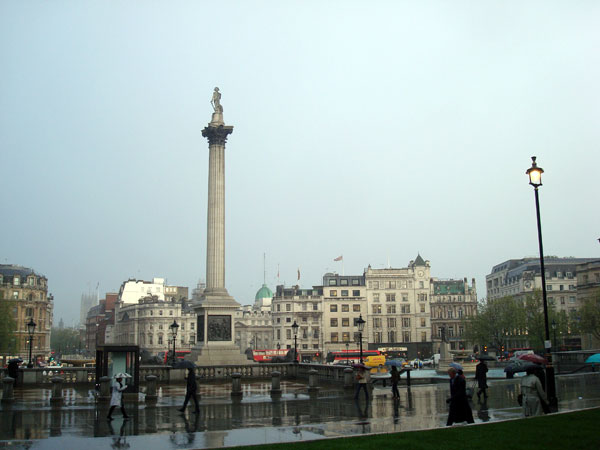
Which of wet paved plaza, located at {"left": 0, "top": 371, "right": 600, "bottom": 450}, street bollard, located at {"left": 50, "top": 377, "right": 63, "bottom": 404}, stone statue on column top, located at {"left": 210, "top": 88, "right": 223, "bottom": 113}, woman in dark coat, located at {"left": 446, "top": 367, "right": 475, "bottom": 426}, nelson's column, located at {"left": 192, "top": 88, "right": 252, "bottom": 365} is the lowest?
wet paved plaza, located at {"left": 0, "top": 371, "right": 600, "bottom": 450}

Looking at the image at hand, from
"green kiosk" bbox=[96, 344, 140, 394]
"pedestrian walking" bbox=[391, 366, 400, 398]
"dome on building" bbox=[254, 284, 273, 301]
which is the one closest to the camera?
"pedestrian walking" bbox=[391, 366, 400, 398]

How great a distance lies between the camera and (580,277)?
92.8 metres

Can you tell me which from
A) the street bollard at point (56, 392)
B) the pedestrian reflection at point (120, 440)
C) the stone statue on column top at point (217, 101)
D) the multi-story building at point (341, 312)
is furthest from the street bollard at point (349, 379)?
the multi-story building at point (341, 312)

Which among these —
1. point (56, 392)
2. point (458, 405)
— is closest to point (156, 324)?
point (56, 392)

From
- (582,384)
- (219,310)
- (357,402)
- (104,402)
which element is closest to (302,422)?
(357,402)

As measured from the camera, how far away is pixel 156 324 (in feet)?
469

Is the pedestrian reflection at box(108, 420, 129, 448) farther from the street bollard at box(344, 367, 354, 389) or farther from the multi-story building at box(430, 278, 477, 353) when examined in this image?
the multi-story building at box(430, 278, 477, 353)

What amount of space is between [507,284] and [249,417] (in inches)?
4788

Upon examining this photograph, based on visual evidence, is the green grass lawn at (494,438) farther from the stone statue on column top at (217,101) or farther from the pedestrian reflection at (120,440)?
the stone statue on column top at (217,101)

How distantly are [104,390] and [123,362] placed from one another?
2596mm

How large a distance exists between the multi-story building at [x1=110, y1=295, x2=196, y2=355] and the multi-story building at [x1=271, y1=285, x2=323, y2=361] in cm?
2416

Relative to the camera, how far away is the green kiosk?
30.4 m

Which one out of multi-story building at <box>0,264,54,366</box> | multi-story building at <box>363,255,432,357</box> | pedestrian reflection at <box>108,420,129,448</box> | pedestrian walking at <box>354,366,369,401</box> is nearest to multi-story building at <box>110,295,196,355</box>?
multi-story building at <box>0,264,54,366</box>

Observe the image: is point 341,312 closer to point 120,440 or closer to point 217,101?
point 217,101
